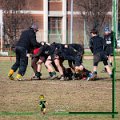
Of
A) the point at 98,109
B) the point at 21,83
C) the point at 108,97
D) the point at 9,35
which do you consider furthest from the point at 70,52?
the point at 9,35

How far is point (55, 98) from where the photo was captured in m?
11.7

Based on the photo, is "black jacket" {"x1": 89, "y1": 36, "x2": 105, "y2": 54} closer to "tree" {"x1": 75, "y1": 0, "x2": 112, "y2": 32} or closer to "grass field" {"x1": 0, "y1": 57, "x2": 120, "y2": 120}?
"grass field" {"x1": 0, "y1": 57, "x2": 120, "y2": 120}

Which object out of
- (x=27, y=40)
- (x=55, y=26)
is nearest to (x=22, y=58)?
(x=27, y=40)

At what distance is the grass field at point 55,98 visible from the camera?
9.33 m

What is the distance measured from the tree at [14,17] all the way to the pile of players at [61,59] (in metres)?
30.3

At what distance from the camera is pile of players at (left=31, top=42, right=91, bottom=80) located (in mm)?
16359

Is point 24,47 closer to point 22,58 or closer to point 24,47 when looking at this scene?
point 24,47

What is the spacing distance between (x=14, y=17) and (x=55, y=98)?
1548 inches

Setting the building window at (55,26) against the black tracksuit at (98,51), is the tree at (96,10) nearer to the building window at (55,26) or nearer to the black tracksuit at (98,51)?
the building window at (55,26)

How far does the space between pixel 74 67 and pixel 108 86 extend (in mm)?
2436

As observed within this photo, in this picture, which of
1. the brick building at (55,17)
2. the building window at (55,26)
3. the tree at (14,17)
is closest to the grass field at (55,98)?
the tree at (14,17)

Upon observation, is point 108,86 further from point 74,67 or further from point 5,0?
point 5,0

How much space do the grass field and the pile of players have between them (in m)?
0.63

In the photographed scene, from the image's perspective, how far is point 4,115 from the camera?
30.7 ft
